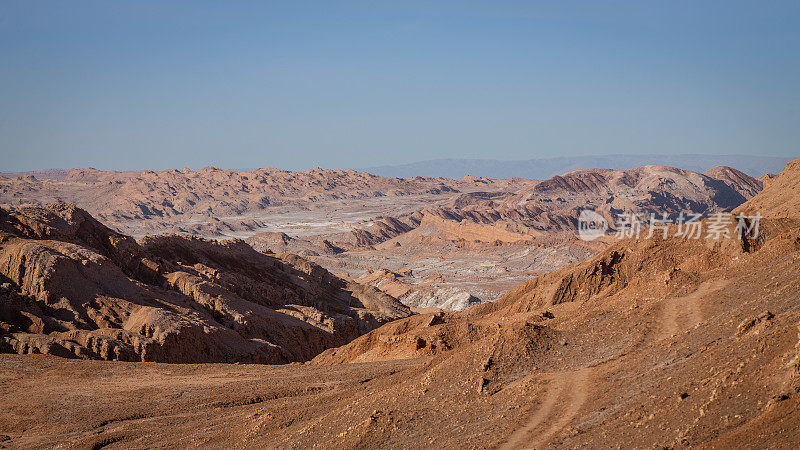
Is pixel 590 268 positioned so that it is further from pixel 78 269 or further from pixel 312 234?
pixel 312 234

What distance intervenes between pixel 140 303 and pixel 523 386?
19.8m

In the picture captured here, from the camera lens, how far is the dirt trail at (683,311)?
14.4 meters

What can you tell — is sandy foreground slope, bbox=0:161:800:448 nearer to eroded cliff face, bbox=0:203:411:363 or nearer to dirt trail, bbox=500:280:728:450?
dirt trail, bbox=500:280:728:450

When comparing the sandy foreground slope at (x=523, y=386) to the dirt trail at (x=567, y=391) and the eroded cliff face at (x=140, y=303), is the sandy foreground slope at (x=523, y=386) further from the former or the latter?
the eroded cliff face at (x=140, y=303)

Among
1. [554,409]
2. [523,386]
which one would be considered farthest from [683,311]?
[554,409]

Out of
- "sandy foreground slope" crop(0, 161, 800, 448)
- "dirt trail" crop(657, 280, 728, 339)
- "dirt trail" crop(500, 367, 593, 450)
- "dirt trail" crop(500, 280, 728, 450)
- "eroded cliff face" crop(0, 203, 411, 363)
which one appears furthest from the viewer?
"eroded cliff face" crop(0, 203, 411, 363)

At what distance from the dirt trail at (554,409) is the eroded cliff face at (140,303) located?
56.6 feet

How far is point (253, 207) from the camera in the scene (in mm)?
140000

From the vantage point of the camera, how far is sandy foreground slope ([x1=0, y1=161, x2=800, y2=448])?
33.3ft

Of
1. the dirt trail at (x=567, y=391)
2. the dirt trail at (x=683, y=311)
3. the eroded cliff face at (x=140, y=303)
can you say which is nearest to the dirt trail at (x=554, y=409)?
the dirt trail at (x=567, y=391)

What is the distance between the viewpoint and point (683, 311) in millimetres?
15195

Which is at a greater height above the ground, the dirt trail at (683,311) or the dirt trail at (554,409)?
the dirt trail at (683,311)

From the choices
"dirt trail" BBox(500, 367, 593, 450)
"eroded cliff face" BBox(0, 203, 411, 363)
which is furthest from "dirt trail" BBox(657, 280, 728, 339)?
"eroded cliff face" BBox(0, 203, 411, 363)

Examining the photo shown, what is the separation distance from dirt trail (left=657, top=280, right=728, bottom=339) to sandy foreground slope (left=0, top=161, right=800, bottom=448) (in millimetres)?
59
